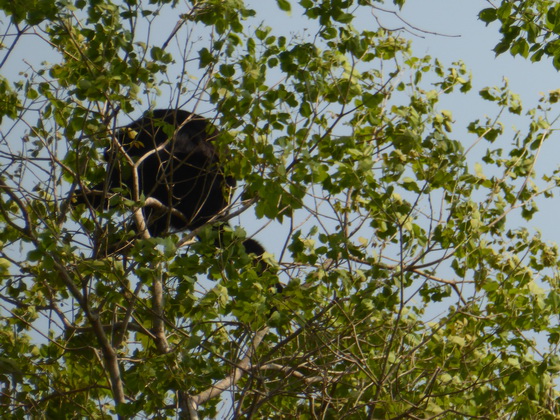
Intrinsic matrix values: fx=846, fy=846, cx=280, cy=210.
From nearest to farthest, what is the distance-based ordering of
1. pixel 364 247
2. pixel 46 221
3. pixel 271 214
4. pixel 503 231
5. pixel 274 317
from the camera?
1. pixel 271 214
2. pixel 274 317
3. pixel 46 221
4. pixel 364 247
5. pixel 503 231

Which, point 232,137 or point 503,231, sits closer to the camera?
point 232,137

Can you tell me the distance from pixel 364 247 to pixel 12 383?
6.86ft

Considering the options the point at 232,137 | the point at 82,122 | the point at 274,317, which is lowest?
the point at 274,317

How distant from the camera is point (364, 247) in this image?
4.60 meters

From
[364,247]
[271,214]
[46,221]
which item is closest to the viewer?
[271,214]

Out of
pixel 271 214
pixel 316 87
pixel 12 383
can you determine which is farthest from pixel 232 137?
pixel 12 383

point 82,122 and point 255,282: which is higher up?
point 82,122

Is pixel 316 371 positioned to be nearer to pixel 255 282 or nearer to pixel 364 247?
pixel 364 247

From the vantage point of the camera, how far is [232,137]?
4359mm

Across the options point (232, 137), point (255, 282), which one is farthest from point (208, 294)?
point (232, 137)

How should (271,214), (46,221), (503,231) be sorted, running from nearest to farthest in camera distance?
(271,214) → (46,221) → (503,231)

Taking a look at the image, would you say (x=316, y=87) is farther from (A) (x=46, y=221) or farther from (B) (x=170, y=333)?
(B) (x=170, y=333)

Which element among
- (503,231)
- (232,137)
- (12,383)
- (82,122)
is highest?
(82,122)

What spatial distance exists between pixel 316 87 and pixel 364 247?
905 mm
